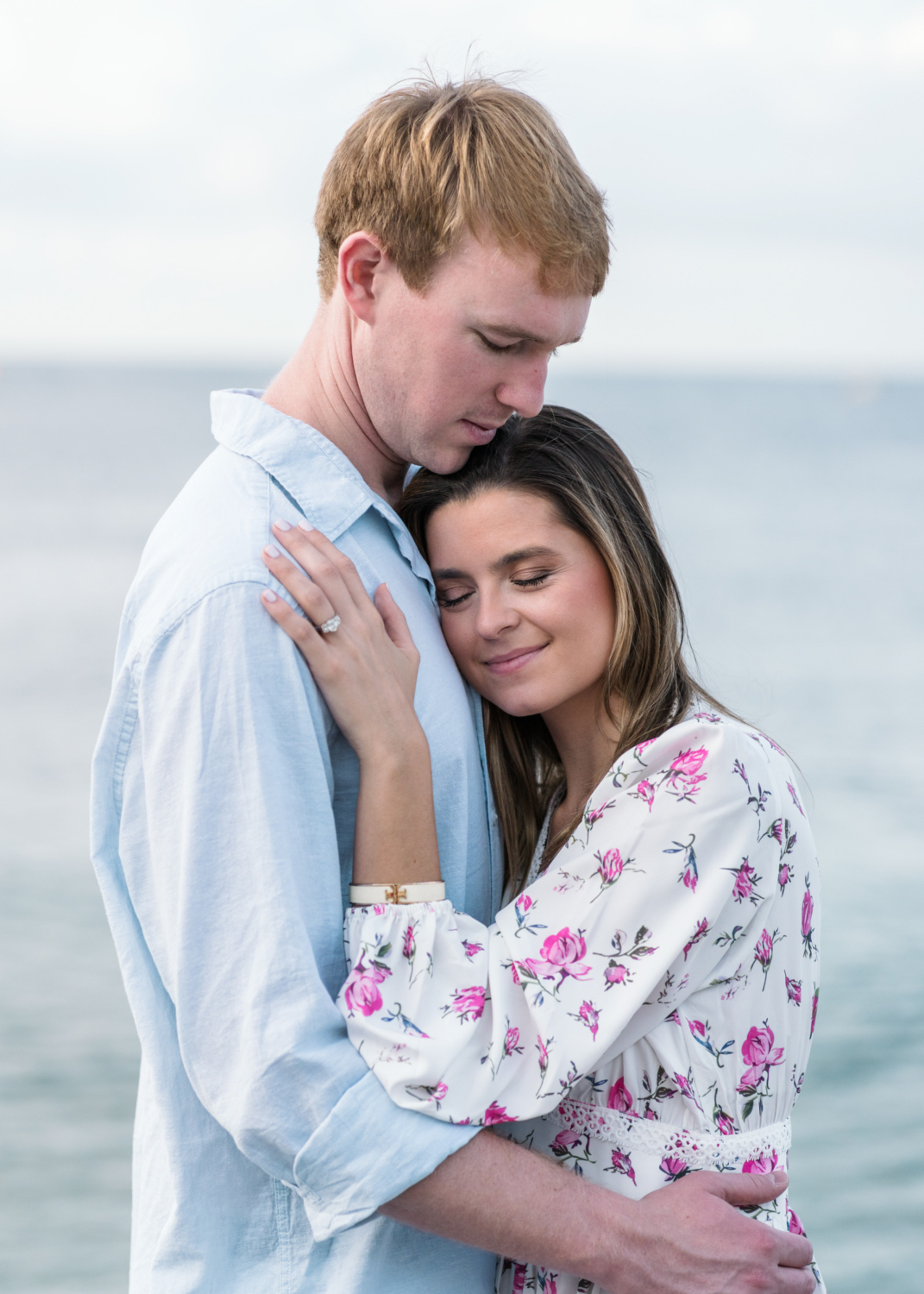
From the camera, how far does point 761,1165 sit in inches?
73.9

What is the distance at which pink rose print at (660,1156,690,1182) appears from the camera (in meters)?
1.80

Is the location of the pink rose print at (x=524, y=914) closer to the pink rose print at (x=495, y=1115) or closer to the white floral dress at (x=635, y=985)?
the white floral dress at (x=635, y=985)

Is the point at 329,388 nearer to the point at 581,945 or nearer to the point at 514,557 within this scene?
the point at 514,557

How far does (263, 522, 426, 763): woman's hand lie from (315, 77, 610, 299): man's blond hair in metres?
0.41

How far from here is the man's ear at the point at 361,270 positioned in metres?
1.77

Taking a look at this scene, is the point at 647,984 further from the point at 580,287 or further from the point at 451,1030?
the point at 580,287

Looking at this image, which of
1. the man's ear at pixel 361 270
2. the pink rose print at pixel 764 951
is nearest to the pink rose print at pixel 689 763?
the pink rose print at pixel 764 951

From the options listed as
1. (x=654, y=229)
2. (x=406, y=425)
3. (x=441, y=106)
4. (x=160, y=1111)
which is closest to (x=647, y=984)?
(x=160, y=1111)

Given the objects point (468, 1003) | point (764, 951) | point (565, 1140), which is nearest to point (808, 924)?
point (764, 951)

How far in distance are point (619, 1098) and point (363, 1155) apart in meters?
0.47

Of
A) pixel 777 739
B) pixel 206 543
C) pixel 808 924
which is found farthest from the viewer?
pixel 777 739

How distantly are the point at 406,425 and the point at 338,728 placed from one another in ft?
1.64

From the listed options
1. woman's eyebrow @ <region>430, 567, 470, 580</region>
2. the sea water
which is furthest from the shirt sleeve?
the sea water

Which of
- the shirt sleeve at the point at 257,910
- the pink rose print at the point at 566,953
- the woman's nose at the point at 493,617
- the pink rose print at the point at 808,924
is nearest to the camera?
the shirt sleeve at the point at 257,910
